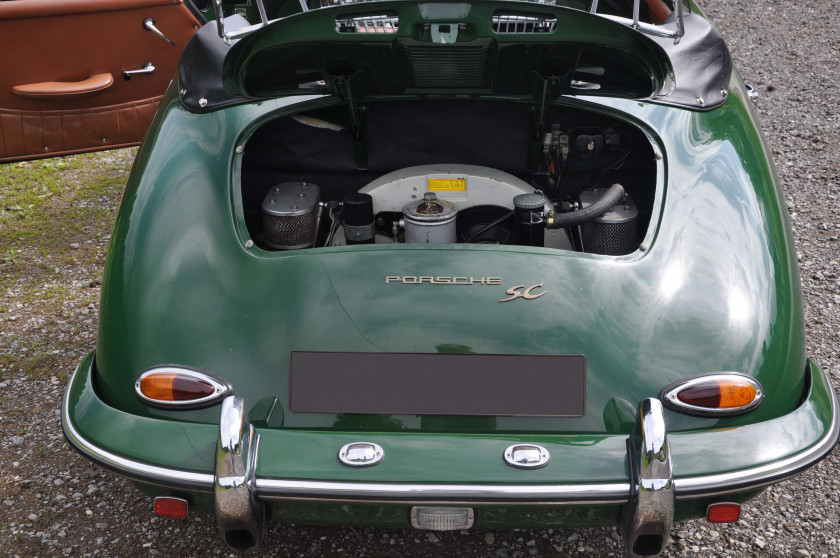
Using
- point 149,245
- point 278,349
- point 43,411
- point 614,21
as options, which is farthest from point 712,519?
point 43,411

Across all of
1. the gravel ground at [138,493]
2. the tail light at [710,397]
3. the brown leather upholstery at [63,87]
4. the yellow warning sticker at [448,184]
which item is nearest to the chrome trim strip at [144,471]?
the gravel ground at [138,493]

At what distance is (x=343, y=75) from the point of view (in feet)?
8.50

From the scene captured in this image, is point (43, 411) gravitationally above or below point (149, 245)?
below

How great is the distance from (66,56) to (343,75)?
1.80 meters

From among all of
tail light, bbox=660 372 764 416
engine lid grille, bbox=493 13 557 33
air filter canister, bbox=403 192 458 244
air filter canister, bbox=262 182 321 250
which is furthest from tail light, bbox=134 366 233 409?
engine lid grille, bbox=493 13 557 33

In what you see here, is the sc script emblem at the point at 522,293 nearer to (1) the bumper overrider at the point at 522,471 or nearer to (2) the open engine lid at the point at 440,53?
(1) the bumper overrider at the point at 522,471

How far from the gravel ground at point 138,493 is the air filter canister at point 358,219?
0.94 m

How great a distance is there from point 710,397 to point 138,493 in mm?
1865

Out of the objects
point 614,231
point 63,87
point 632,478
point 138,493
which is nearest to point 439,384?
point 632,478

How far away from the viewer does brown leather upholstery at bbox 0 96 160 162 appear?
12.3 feet

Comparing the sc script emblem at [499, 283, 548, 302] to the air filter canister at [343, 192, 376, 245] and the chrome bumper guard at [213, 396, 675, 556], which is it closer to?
the chrome bumper guard at [213, 396, 675, 556]

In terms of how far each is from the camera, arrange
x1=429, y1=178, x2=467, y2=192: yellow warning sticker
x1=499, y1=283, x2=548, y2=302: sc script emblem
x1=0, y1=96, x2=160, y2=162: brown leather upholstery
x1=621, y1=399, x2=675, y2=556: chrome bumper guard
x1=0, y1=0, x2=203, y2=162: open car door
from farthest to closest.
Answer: x1=0, y1=96, x2=160, y2=162: brown leather upholstery → x1=0, y1=0, x2=203, y2=162: open car door → x1=429, y1=178, x2=467, y2=192: yellow warning sticker → x1=499, y1=283, x2=548, y2=302: sc script emblem → x1=621, y1=399, x2=675, y2=556: chrome bumper guard

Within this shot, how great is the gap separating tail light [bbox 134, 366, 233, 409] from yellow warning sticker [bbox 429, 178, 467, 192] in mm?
1063

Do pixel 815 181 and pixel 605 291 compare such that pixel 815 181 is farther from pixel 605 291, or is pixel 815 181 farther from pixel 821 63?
pixel 605 291
